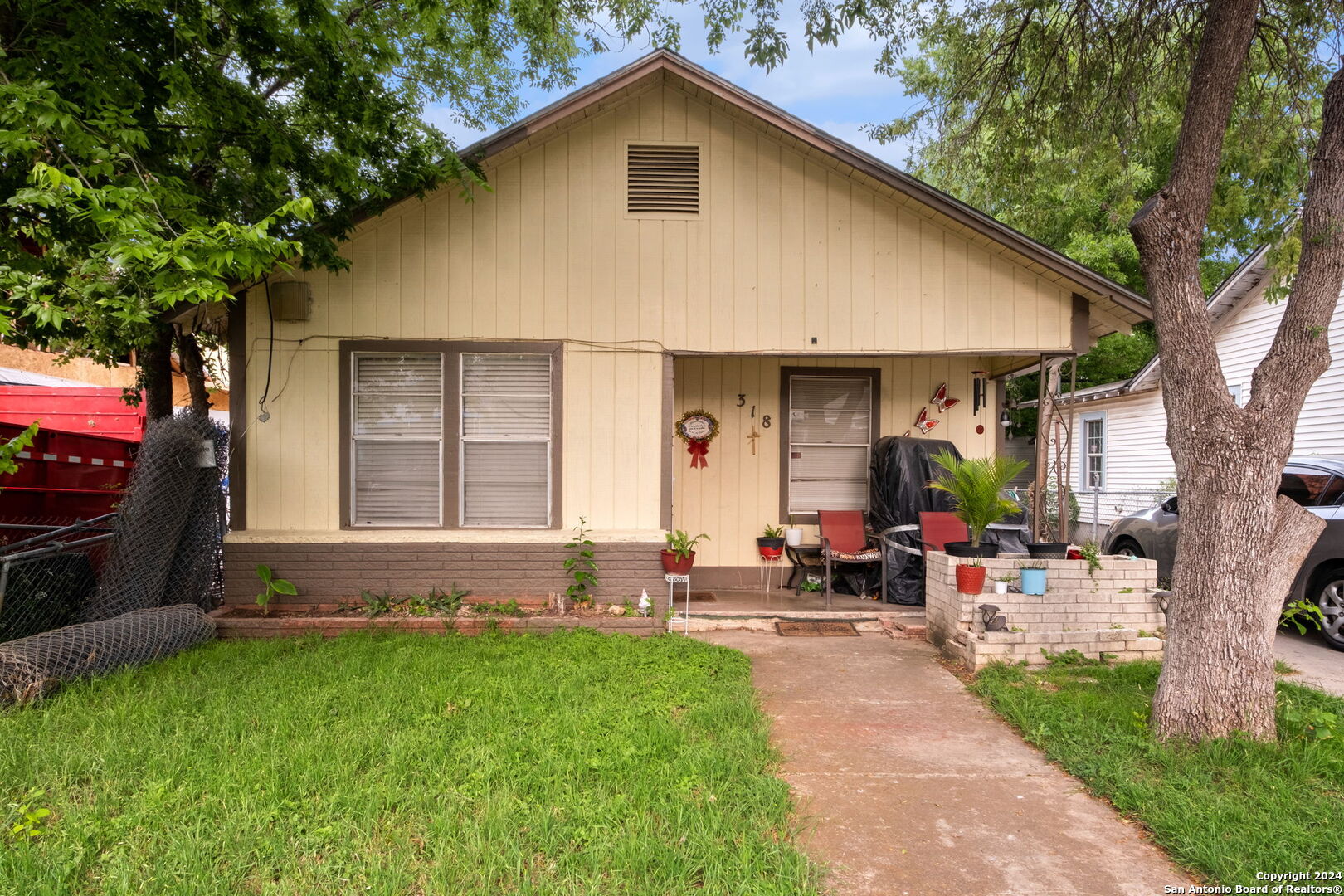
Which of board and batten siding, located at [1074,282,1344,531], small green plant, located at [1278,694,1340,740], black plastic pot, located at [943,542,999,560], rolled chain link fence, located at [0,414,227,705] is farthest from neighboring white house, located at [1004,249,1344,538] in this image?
rolled chain link fence, located at [0,414,227,705]

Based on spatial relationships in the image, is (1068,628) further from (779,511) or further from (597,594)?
(597,594)

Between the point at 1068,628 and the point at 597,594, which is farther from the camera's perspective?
the point at 597,594

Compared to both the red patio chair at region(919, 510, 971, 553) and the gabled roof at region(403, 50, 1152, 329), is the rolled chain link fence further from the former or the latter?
the red patio chair at region(919, 510, 971, 553)

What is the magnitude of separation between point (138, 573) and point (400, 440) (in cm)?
216

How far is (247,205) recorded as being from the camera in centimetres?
668

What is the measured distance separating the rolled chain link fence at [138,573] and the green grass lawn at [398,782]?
31 centimetres

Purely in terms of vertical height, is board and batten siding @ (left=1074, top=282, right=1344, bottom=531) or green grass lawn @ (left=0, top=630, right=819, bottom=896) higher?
board and batten siding @ (left=1074, top=282, right=1344, bottom=531)

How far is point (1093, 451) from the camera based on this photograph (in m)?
18.2

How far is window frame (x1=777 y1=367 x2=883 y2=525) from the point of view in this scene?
28.2 feet

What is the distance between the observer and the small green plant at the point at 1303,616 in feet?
15.5

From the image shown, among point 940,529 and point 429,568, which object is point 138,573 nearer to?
point 429,568

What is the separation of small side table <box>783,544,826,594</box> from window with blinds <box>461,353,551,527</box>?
3.00 m

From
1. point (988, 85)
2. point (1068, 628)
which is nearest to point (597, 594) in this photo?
point (1068, 628)

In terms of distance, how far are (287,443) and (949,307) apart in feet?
19.4
